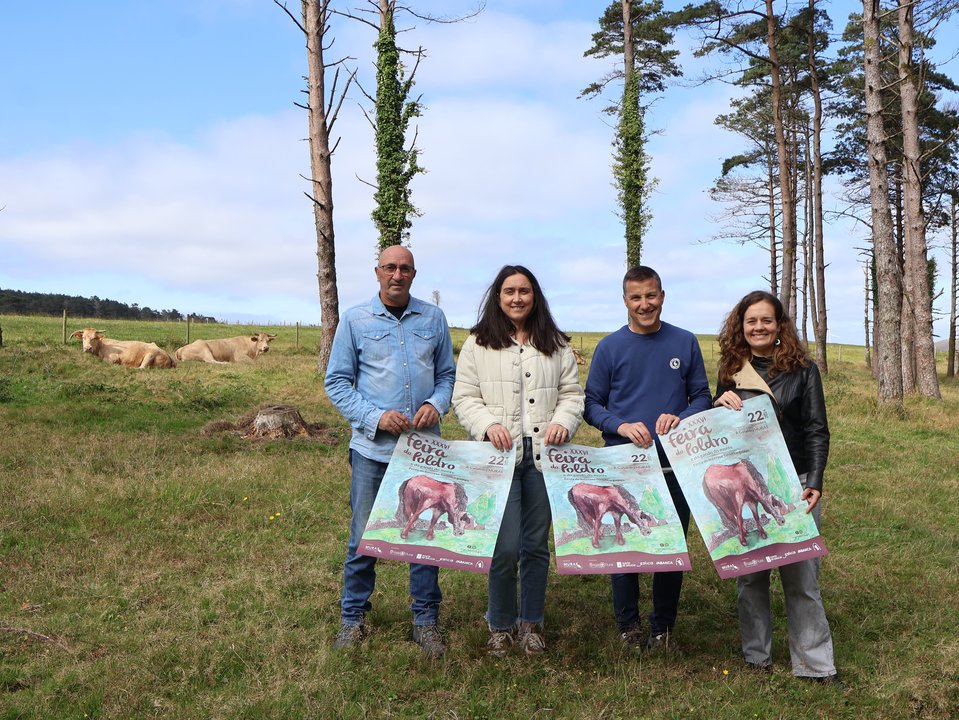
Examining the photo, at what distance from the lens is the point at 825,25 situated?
2662 cm

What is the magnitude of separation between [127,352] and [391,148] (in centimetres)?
894

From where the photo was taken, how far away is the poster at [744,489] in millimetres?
4234

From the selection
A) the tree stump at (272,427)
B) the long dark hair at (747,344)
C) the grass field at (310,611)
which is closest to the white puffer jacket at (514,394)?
the long dark hair at (747,344)

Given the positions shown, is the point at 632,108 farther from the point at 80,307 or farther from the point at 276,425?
the point at 80,307

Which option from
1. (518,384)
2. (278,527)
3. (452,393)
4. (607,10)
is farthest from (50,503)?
(607,10)

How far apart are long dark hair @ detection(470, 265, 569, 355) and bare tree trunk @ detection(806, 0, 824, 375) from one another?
25380mm

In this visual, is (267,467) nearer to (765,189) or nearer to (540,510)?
(540,510)

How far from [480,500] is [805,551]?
183 cm

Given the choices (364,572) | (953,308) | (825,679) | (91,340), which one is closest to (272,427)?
(364,572)

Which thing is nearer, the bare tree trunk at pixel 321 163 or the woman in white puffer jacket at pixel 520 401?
the woman in white puffer jacket at pixel 520 401

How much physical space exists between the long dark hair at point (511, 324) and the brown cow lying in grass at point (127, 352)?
56.4ft

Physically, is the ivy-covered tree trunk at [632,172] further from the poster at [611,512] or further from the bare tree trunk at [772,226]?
the poster at [611,512]

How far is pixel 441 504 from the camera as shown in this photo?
14.5 ft

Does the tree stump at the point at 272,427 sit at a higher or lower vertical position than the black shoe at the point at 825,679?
higher
